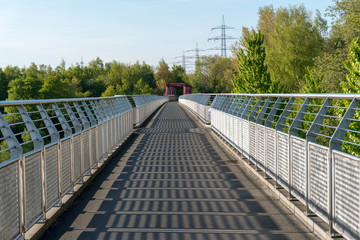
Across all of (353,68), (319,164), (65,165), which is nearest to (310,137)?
(319,164)

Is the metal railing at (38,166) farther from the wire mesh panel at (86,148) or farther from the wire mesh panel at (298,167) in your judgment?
the wire mesh panel at (298,167)

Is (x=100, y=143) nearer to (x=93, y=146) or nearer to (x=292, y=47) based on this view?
(x=93, y=146)

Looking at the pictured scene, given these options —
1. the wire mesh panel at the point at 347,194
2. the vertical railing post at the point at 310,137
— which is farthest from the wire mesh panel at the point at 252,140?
the wire mesh panel at the point at 347,194

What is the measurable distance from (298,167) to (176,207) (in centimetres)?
193

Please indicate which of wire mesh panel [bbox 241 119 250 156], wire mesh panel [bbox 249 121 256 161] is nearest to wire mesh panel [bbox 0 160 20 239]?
wire mesh panel [bbox 249 121 256 161]

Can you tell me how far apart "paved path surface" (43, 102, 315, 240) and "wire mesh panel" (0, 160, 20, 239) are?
0.85 meters

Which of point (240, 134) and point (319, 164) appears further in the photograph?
point (240, 134)

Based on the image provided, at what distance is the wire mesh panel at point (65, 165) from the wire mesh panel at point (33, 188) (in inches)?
46.4

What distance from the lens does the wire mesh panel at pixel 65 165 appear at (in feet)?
22.3

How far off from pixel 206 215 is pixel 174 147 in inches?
334

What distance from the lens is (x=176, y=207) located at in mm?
6754

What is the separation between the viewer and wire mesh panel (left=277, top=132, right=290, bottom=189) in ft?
22.6

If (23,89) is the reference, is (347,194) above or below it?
below

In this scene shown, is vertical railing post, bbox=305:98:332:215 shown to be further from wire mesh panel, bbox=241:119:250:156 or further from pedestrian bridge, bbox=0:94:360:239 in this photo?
wire mesh panel, bbox=241:119:250:156
